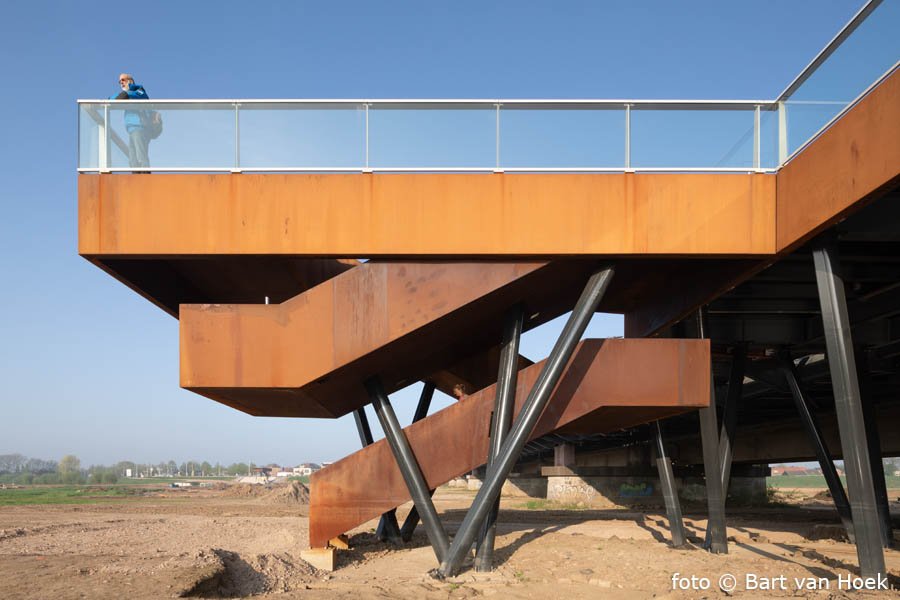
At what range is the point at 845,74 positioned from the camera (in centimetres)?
1037

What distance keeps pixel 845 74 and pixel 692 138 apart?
256 centimetres

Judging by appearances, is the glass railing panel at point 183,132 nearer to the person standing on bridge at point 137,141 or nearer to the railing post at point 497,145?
the person standing on bridge at point 137,141

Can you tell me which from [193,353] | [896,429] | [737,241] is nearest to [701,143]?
[737,241]

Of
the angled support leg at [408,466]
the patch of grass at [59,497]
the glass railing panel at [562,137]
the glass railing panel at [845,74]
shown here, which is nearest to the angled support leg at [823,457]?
the glass railing panel at [845,74]

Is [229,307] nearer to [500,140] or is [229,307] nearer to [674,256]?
[500,140]

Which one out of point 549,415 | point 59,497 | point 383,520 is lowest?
point 59,497

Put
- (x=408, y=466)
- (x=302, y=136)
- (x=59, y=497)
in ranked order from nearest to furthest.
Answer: (x=302, y=136) → (x=408, y=466) → (x=59, y=497)

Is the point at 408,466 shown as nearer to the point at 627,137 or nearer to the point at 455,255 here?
the point at 455,255

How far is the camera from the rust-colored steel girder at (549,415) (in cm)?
1277

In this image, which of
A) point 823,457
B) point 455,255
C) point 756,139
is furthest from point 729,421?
point 455,255

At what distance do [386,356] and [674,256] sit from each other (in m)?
5.07

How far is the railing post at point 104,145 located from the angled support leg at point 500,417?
7.16 m

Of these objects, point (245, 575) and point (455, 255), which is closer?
point (455, 255)

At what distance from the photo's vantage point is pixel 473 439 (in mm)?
Result: 13773
